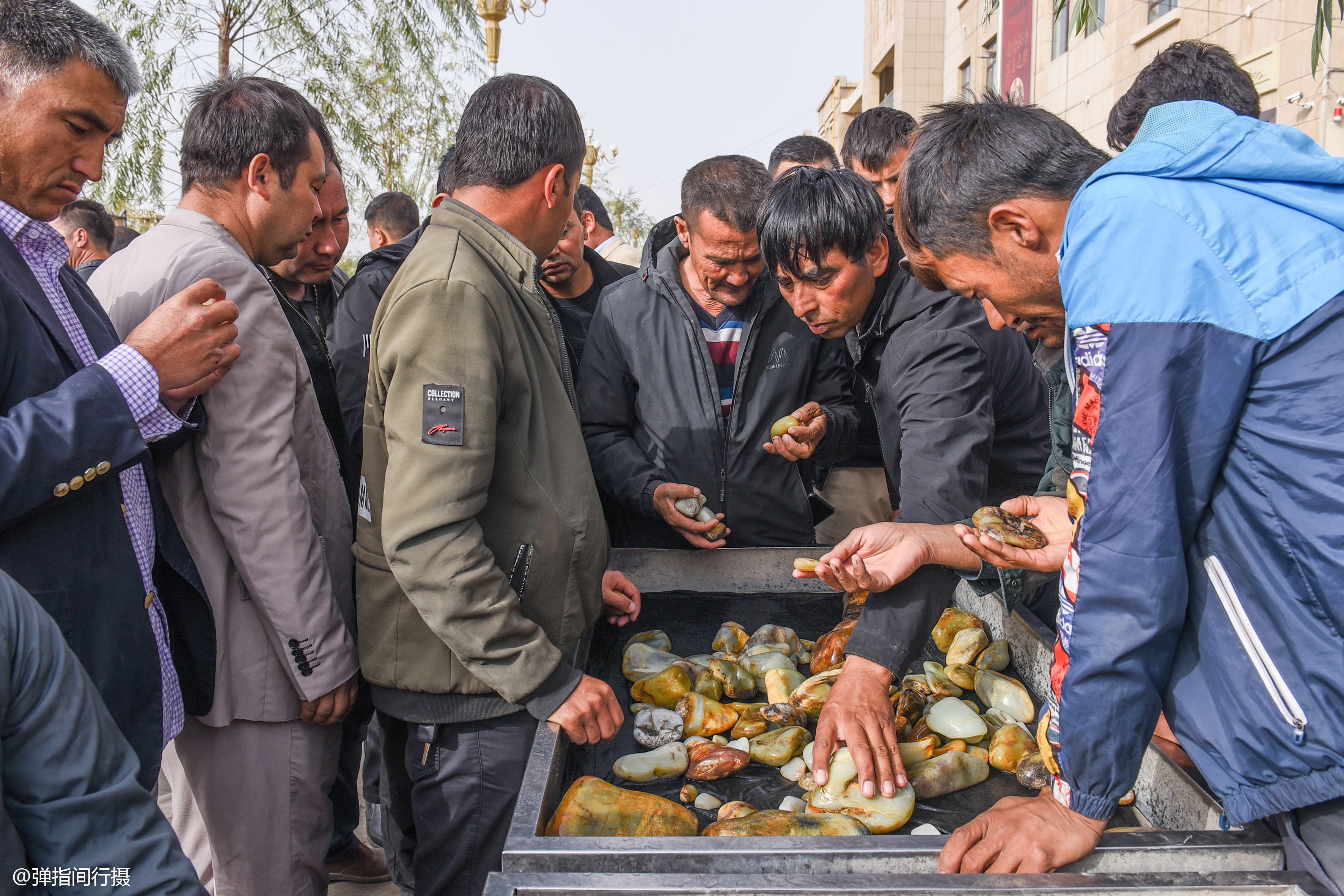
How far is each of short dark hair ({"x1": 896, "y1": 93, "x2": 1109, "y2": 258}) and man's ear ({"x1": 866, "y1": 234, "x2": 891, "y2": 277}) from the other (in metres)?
0.79

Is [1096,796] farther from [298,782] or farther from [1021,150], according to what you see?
[298,782]

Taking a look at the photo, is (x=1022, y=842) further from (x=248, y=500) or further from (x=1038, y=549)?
(x=248, y=500)

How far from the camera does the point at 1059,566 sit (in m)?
1.71

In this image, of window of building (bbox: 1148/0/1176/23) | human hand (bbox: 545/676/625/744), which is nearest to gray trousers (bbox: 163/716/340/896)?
human hand (bbox: 545/676/625/744)

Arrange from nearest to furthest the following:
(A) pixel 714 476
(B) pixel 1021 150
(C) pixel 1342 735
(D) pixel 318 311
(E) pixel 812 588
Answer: (C) pixel 1342 735 < (B) pixel 1021 150 < (E) pixel 812 588 < (A) pixel 714 476 < (D) pixel 318 311

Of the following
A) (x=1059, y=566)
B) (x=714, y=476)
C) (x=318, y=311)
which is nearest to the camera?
(x=1059, y=566)

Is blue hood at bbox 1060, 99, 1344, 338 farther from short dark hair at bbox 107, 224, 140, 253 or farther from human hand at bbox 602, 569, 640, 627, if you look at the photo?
short dark hair at bbox 107, 224, 140, 253

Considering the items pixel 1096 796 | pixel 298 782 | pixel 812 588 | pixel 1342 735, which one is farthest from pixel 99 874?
pixel 812 588

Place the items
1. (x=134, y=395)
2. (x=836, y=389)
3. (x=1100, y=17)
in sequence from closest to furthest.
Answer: (x=134, y=395) → (x=836, y=389) → (x=1100, y=17)

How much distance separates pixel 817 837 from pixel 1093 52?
14.1 m

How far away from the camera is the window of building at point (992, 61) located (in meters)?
16.8

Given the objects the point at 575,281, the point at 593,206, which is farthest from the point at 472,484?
the point at 593,206

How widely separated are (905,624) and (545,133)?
132 centimetres

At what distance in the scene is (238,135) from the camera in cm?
199
